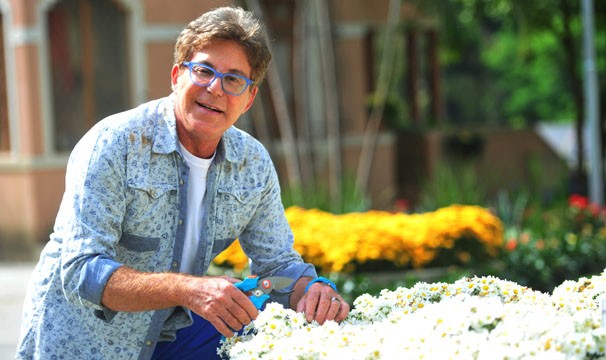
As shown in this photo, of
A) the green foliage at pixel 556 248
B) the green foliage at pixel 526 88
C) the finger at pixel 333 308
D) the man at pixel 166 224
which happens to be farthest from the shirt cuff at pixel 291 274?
the green foliage at pixel 526 88

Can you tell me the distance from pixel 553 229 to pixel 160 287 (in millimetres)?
6172

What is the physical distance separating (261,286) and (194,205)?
1.09ft

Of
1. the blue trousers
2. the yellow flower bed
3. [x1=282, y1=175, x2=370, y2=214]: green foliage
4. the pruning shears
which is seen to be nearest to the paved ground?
the yellow flower bed

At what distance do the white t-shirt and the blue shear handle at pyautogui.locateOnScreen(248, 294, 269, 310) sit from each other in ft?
0.87

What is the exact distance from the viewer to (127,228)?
315 centimetres

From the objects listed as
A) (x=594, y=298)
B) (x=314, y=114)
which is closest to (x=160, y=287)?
(x=594, y=298)

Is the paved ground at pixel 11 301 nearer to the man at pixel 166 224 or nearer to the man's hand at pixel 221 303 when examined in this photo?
the man at pixel 166 224

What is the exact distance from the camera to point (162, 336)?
338 centimetres

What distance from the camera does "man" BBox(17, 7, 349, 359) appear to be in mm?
2891

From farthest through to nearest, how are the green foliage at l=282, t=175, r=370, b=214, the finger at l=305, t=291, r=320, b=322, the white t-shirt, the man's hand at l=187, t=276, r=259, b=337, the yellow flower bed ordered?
1. the green foliage at l=282, t=175, r=370, b=214
2. the yellow flower bed
3. the white t-shirt
4. the finger at l=305, t=291, r=320, b=322
5. the man's hand at l=187, t=276, r=259, b=337

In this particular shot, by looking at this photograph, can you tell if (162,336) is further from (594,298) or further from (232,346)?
(594,298)

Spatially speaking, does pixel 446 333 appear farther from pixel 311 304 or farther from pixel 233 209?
pixel 233 209

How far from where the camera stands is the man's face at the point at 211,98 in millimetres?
3148

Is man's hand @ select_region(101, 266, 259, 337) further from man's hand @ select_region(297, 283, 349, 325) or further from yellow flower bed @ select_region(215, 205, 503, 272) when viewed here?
yellow flower bed @ select_region(215, 205, 503, 272)
